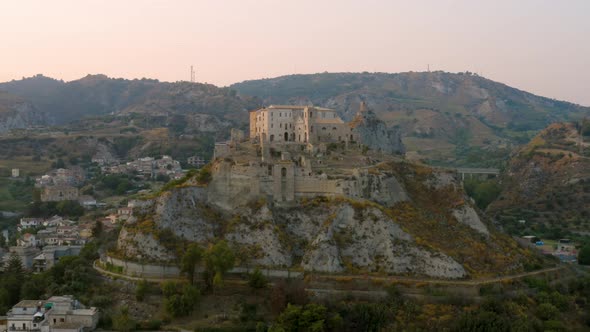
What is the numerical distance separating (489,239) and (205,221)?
22991mm

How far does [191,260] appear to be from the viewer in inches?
1849

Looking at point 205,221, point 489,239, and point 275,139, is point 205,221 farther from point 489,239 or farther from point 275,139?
point 489,239

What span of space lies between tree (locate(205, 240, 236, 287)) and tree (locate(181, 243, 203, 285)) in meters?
0.89

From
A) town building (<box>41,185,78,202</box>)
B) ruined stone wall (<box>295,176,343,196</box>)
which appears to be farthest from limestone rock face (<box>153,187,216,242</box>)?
town building (<box>41,185,78,202</box>)

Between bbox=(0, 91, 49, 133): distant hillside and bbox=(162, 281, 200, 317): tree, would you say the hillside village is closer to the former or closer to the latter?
bbox=(162, 281, 200, 317): tree

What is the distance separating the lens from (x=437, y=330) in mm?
42875

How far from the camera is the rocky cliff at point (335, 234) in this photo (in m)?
48.5

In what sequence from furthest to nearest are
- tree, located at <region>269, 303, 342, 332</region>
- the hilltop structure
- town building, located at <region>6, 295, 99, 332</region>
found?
→ the hilltop structure, town building, located at <region>6, 295, 99, 332</region>, tree, located at <region>269, 303, 342, 332</region>

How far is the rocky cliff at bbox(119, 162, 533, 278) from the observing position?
48.5 m

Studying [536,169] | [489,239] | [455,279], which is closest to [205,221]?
[455,279]

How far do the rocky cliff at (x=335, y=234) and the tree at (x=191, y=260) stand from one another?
2.55 metres

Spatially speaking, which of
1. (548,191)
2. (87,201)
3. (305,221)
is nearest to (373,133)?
(305,221)

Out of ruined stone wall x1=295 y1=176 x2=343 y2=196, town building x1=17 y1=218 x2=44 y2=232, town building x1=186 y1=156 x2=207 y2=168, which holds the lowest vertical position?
town building x1=17 y1=218 x2=44 y2=232

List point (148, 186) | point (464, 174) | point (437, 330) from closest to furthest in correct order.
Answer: point (437, 330) < point (148, 186) < point (464, 174)
